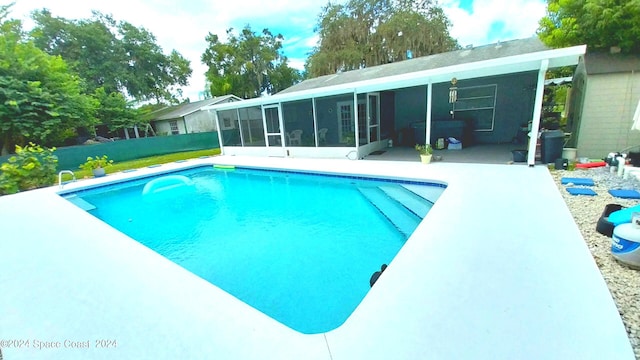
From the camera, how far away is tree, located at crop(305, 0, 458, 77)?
17.3 m

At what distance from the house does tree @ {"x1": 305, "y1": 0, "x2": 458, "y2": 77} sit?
8.41m

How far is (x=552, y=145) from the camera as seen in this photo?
559cm

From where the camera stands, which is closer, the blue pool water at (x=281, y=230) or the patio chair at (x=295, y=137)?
the blue pool water at (x=281, y=230)

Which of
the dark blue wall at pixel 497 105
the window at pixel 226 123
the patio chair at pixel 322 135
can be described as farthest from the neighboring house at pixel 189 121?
the dark blue wall at pixel 497 105

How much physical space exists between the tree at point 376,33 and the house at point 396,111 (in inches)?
331

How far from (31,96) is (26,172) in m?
5.79

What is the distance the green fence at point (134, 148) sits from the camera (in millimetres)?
10664

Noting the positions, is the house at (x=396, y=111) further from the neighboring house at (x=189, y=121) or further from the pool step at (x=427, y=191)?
the neighboring house at (x=189, y=121)

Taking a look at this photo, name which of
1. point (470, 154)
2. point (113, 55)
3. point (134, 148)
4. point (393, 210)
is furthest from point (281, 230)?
point (113, 55)

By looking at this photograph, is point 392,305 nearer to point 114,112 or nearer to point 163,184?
point 163,184

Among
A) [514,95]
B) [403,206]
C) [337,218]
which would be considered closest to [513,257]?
[403,206]

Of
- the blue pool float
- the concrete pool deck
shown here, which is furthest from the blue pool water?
the blue pool float

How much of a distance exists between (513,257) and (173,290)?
3219 millimetres

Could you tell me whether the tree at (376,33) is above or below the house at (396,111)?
above
